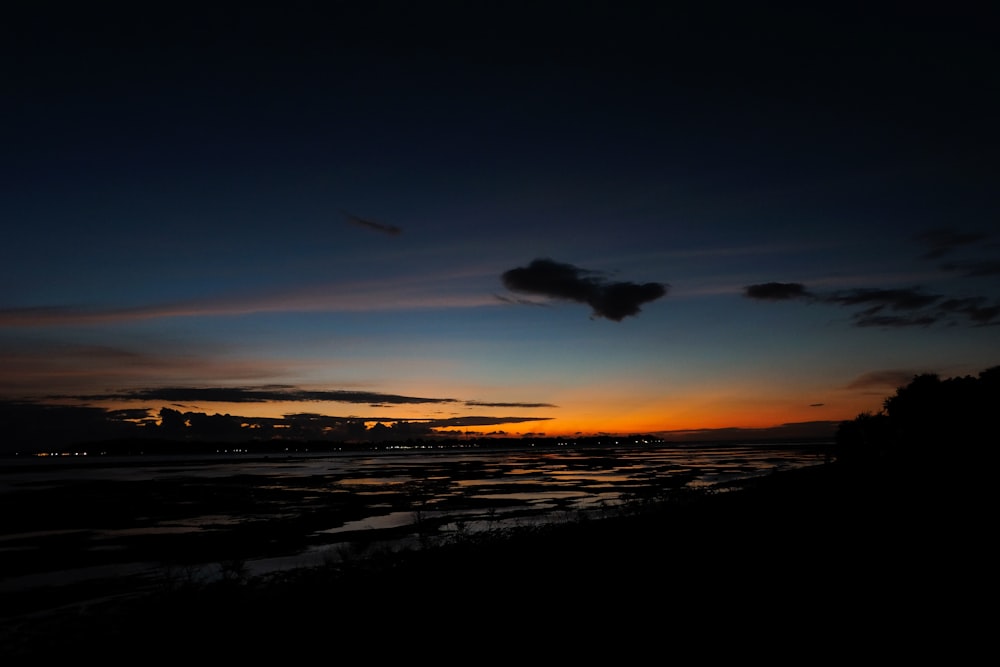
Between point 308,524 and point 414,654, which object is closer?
point 414,654

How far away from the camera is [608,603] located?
9570mm

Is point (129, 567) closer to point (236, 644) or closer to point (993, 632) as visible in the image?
point (236, 644)

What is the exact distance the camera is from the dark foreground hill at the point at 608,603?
25.8 ft

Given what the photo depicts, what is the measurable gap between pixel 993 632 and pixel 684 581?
13.6 ft

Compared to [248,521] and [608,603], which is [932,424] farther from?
[248,521]

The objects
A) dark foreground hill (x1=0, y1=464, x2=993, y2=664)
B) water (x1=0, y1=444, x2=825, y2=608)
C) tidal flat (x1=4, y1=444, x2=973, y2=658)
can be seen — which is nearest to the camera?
dark foreground hill (x1=0, y1=464, x2=993, y2=664)

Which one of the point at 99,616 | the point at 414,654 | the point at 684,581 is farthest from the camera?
the point at 99,616

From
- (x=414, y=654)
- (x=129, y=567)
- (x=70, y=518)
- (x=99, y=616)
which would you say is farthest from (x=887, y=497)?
(x=70, y=518)

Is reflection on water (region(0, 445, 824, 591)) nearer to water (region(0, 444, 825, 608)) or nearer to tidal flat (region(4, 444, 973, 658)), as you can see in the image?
water (region(0, 444, 825, 608))

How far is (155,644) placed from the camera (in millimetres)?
9852

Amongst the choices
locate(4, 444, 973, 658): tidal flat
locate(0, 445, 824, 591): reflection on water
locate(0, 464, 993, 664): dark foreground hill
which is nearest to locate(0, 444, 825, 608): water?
locate(0, 445, 824, 591): reflection on water

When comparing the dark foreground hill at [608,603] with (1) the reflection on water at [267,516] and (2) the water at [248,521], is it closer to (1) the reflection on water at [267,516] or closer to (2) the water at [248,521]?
(2) the water at [248,521]

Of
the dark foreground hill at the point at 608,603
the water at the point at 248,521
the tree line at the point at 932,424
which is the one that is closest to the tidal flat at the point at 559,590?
the dark foreground hill at the point at 608,603

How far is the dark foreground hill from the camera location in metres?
7.88
